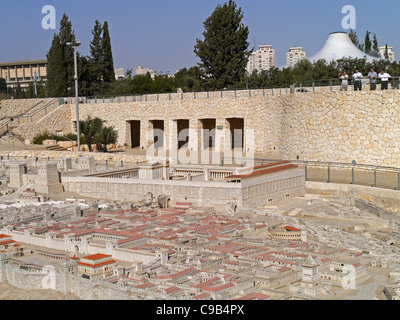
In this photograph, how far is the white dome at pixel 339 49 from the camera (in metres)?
36.2

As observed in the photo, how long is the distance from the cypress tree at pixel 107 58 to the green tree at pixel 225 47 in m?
9.37

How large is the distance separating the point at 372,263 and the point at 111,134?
20.1 metres

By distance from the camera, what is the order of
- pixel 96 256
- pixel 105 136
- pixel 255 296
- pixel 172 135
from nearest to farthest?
pixel 255 296 → pixel 96 256 → pixel 105 136 → pixel 172 135

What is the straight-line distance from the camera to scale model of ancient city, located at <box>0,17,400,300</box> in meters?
13.3

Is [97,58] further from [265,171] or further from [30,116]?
[265,171]

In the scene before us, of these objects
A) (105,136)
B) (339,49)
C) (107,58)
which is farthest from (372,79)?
(107,58)

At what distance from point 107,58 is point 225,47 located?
1123cm

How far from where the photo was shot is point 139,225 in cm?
1850

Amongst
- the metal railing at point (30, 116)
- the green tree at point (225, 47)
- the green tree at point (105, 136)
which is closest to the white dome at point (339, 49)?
the green tree at point (225, 47)

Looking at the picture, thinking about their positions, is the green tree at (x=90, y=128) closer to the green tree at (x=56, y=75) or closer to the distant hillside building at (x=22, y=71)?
the green tree at (x=56, y=75)

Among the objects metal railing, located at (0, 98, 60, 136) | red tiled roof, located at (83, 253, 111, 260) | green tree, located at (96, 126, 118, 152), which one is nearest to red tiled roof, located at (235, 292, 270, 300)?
red tiled roof, located at (83, 253, 111, 260)

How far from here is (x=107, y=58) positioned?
148 feet

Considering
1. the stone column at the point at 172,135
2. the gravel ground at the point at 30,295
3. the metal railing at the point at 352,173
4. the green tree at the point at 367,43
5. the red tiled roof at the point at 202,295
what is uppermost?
the green tree at the point at 367,43

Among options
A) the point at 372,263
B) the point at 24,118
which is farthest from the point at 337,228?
the point at 24,118
